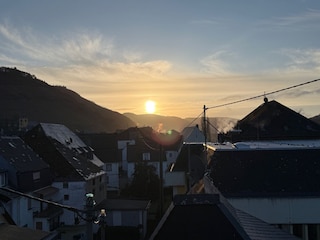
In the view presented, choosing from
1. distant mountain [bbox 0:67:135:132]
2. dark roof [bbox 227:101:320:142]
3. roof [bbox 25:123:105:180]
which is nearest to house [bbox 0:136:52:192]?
roof [bbox 25:123:105:180]

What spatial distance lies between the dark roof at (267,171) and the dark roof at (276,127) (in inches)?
515

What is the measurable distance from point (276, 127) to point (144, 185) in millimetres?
17262

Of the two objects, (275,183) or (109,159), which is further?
(109,159)

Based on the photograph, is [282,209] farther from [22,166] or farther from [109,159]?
[109,159]

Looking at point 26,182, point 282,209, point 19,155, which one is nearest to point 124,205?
point 26,182

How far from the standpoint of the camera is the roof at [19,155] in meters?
29.2

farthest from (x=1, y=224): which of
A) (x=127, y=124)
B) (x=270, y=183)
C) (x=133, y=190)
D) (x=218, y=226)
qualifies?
(x=127, y=124)

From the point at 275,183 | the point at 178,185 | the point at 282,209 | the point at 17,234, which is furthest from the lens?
the point at 178,185

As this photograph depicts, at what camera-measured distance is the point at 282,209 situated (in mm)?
15781

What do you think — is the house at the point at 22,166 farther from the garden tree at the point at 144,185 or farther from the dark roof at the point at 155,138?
the dark roof at the point at 155,138

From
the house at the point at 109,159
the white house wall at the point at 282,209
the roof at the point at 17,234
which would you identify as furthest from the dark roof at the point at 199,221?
the house at the point at 109,159

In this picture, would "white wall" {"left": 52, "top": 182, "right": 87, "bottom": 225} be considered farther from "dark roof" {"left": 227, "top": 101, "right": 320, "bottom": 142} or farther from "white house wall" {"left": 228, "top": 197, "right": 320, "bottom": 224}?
"white house wall" {"left": 228, "top": 197, "right": 320, "bottom": 224}

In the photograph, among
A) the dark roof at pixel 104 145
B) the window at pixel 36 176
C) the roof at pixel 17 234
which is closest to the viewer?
the roof at pixel 17 234

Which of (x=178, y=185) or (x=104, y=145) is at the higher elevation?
(x=104, y=145)
